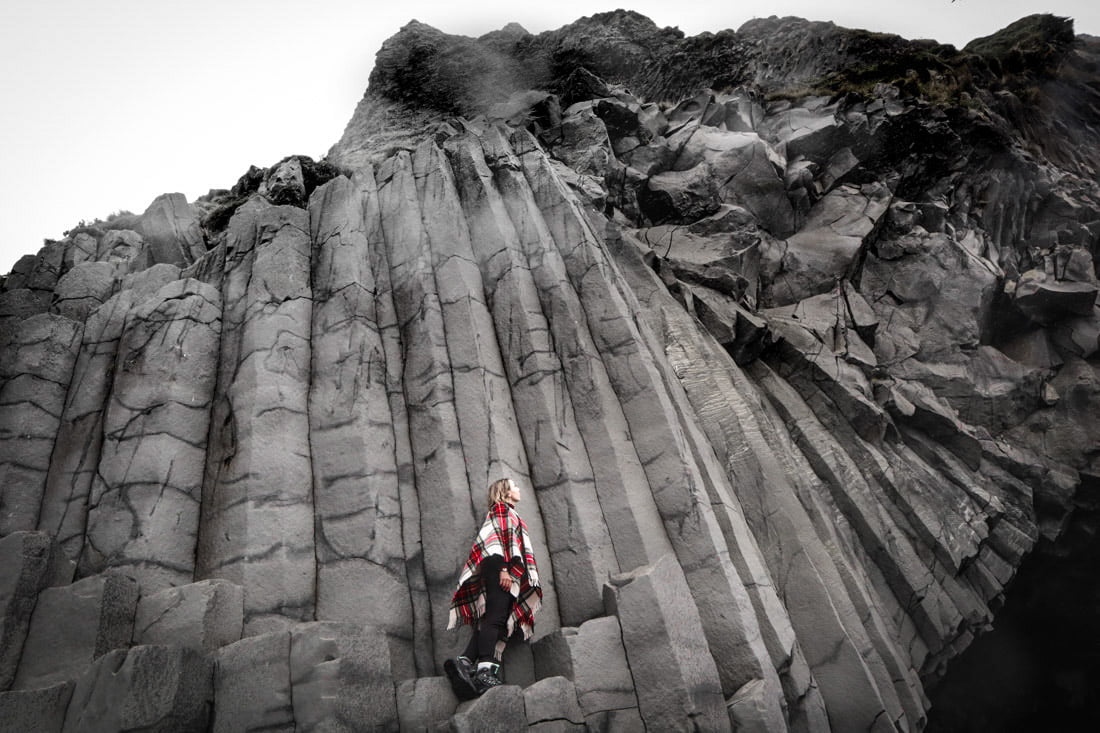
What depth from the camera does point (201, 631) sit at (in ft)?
22.3

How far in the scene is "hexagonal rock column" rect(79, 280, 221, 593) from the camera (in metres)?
8.18

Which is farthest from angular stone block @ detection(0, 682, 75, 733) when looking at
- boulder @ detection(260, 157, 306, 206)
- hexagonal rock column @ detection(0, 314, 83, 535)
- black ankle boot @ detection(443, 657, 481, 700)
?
boulder @ detection(260, 157, 306, 206)

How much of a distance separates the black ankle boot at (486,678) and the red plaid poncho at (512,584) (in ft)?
1.75

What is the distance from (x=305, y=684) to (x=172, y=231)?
1387cm

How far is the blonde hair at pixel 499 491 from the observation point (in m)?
7.96

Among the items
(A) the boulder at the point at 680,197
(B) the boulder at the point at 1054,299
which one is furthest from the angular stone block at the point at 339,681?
(B) the boulder at the point at 1054,299

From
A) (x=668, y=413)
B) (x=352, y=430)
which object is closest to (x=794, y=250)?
(x=668, y=413)

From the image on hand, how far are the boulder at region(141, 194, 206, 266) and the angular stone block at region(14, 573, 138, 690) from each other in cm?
1063

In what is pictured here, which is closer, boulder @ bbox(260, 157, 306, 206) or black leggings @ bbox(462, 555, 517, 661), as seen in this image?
black leggings @ bbox(462, 555, 517, 661)

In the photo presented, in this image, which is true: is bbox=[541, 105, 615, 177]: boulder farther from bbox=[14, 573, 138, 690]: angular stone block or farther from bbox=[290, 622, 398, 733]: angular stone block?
bbox=[14, 573, 138, 690]: angular stone block

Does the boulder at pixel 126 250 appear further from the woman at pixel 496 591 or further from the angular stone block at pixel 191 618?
the woman at pixel 496 591

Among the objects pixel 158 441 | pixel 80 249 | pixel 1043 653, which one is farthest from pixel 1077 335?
pixel 80 249

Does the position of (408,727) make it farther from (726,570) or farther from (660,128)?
(660,128)

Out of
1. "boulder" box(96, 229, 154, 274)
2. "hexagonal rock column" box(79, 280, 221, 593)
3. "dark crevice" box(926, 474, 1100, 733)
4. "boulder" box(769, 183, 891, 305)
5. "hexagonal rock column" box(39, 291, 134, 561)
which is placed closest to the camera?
"hexagonal rock column" box(79, 280, 221, 593)
